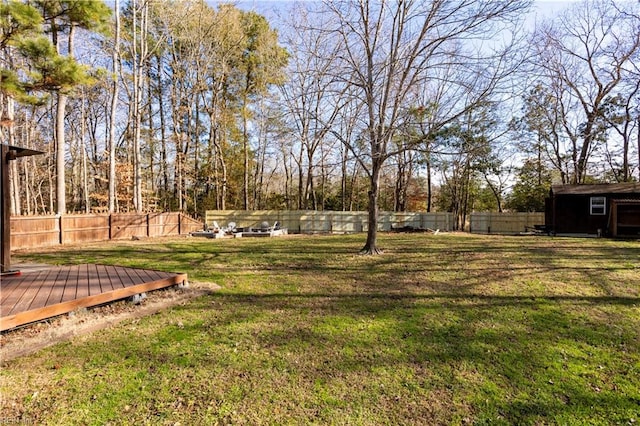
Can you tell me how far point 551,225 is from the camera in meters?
16.9

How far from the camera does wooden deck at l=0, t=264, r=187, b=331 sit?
332 centimetres

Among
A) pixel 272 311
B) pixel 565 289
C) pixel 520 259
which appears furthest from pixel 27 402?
pixel 520 259

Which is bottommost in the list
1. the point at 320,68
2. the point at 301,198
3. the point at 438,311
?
the point at 438,311

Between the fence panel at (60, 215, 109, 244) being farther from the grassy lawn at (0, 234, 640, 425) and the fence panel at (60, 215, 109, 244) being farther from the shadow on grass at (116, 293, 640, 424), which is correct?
the shadow on grass at (116, 293, 640, 424)

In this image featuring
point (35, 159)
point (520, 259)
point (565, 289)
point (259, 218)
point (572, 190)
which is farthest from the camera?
point (35, 159)

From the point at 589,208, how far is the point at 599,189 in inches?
41.5

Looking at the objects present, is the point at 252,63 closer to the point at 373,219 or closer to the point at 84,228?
the point at 84,228

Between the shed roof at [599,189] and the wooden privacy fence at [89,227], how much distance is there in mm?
19570

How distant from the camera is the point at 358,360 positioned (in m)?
2.95

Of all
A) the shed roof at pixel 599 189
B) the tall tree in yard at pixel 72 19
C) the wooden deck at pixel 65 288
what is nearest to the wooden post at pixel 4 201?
the wooden deck at pixel 65 288

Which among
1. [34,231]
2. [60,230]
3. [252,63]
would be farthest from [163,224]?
[252,63]

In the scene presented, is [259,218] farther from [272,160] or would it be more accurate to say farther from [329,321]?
[329,321]

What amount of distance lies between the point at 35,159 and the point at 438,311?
28742 mm

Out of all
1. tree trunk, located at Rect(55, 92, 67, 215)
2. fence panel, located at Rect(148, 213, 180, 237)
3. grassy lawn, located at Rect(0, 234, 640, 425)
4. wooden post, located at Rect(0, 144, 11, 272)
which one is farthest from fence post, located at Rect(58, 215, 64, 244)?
grassy lawn, located at Rect(0, 234, 640, 425)
